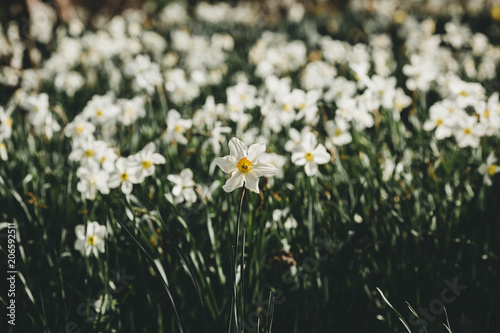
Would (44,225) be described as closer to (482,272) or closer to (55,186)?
(55,186)

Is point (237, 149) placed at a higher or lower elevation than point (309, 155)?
higher

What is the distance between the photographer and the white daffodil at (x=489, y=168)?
1846 millimetres

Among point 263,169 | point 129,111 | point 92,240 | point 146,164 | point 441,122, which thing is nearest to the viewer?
point 263,169

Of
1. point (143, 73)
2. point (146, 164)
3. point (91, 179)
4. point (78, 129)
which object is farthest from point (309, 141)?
point (143, 73)

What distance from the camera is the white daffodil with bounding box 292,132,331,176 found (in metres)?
1.73

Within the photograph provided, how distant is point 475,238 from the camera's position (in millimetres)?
1879

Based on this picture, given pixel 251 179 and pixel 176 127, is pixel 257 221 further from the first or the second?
pixel 176 127

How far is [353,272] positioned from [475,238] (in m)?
0.61

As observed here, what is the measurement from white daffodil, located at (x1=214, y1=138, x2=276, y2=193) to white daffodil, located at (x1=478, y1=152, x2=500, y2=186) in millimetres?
1194

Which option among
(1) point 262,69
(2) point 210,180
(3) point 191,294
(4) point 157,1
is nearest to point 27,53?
(1) point 262,69

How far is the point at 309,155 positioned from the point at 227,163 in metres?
0.60

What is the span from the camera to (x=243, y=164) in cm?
127

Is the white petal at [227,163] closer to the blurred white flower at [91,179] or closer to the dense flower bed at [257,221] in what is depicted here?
the dense flower bed at [257,221]

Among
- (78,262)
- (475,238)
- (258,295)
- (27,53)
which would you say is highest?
(27,53)
